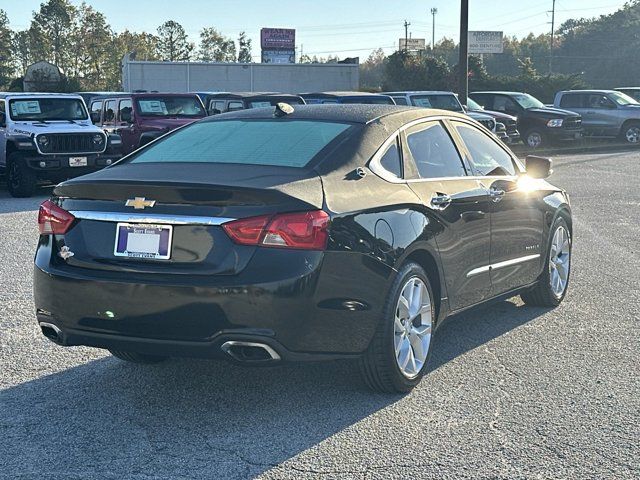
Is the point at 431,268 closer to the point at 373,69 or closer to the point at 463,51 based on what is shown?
the point at 463,51

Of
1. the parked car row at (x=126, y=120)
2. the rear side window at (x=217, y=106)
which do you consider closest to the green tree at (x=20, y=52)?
the parked car row at (x=126, y=120)

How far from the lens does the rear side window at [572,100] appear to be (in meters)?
30.6

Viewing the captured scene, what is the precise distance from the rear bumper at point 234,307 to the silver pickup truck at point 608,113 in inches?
1072

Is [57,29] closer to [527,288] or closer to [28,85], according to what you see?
[28,85]

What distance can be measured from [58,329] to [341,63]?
59741 mm

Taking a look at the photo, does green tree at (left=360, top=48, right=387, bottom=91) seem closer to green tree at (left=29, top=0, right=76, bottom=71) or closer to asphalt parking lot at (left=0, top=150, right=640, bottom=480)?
green tree at (left=29, top=0, right=76, bottom=71)

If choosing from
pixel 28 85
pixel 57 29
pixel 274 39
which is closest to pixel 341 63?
pixel 28 85

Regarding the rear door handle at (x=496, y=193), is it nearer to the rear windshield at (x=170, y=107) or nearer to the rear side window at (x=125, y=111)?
the rear windshield at (x=170, y=107)

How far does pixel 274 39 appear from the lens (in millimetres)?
88938

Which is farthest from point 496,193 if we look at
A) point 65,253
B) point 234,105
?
point 234,105

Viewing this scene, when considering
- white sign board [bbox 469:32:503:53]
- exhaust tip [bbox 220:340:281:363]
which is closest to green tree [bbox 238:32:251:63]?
white sign board [bbox 469:32:503:53]

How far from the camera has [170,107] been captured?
20000mm

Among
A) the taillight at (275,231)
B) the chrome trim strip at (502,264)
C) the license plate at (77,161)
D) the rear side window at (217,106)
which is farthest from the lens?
the rear side window at (217,106)

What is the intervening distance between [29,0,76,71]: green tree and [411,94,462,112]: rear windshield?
81.1 metres
